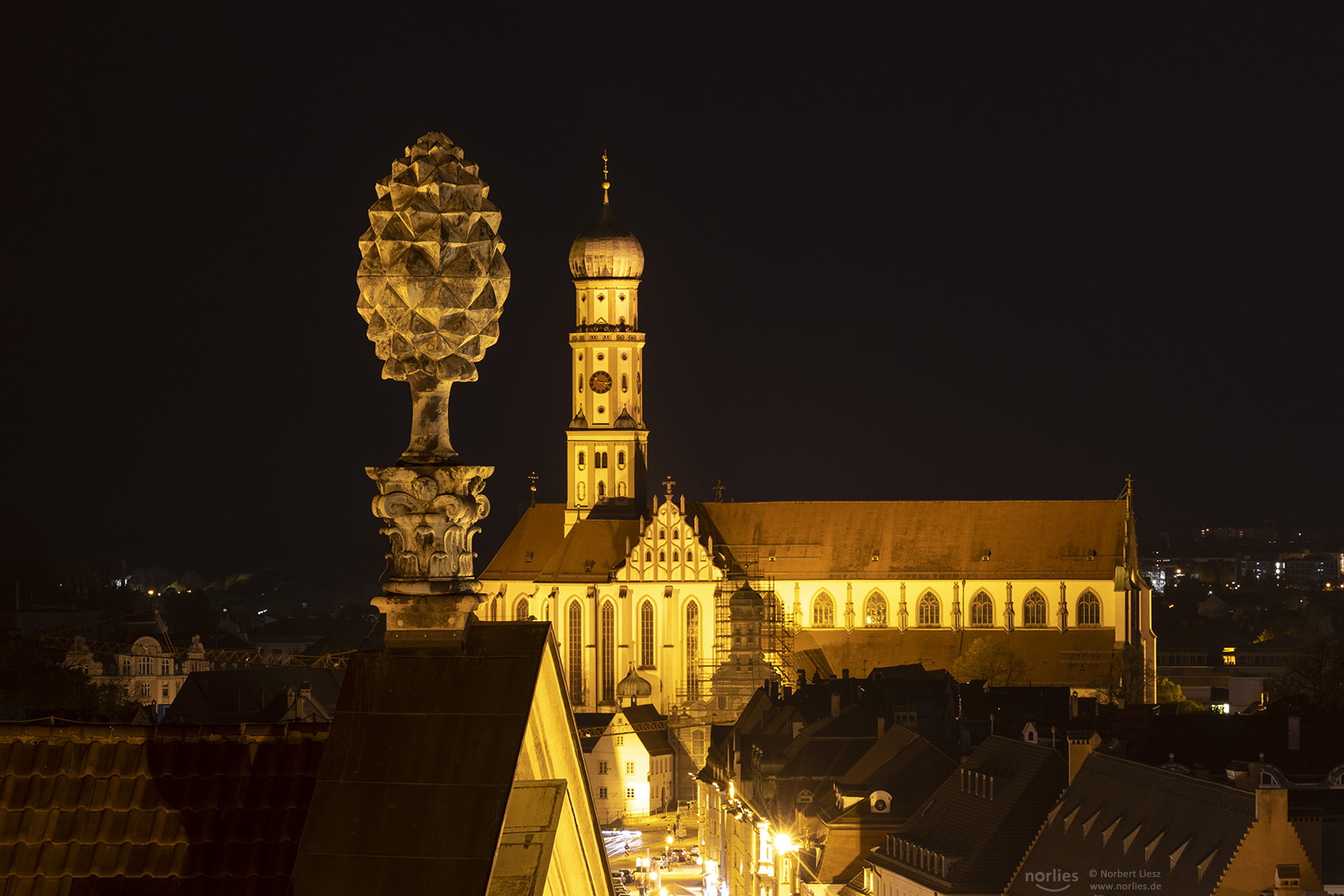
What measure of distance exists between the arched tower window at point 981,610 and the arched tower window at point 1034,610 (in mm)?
1858

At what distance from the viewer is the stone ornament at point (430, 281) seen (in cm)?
686

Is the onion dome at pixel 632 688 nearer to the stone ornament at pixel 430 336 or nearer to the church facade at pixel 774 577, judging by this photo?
the church facade at pixel 774 577

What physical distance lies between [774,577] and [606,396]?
16247 millimetres

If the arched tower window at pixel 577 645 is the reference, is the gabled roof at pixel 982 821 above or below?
below

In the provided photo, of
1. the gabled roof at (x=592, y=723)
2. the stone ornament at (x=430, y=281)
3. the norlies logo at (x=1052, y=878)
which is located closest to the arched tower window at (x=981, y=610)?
the gabled roof at (x=592, y=723)

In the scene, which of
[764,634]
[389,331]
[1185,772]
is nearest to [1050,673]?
[764,634]

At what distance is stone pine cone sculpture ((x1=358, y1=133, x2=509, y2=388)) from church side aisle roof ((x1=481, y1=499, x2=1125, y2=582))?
120247 millimetres

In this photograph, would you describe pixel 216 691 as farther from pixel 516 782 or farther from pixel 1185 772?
pixel 516 782

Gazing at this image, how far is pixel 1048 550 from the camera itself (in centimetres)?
13112

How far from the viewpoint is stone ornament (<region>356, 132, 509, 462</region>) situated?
22.5 feet

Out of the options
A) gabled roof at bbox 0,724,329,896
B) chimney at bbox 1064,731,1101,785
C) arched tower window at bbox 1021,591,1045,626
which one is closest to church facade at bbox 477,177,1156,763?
arched tower window at bbox 1021,591,1045,626

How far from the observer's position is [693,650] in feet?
412

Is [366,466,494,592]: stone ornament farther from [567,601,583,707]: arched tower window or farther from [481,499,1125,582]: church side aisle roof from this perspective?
[481,499,1125,582]: church side aisle roof

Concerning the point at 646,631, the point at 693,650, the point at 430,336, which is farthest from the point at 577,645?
the point at 430,336
